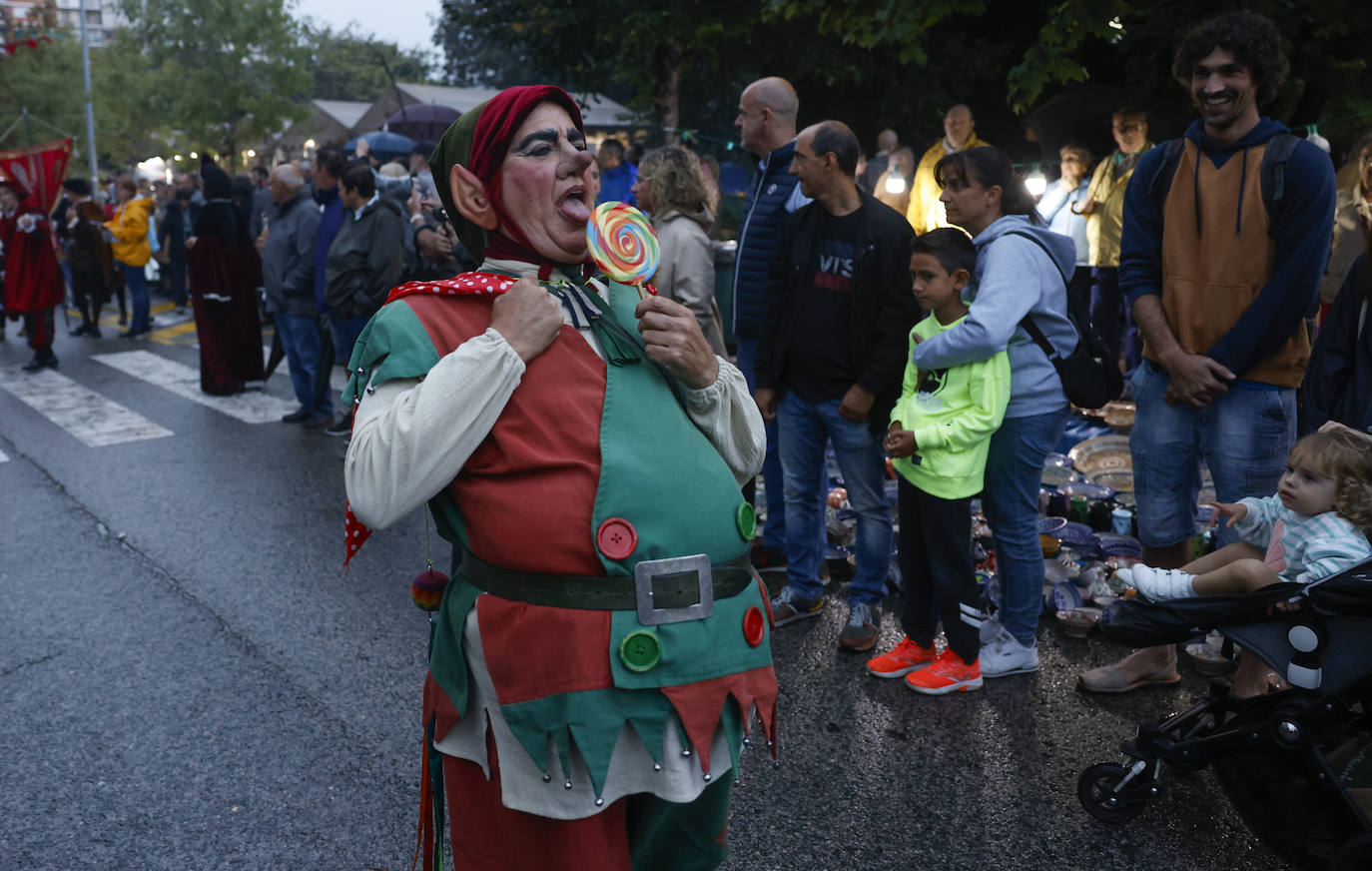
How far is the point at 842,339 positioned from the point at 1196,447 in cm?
136

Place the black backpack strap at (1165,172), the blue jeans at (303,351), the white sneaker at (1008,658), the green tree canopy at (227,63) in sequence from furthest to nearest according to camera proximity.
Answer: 1. the green tree canopy at (227,63)
2. the blue jeans at (303,351)
3. the white sneaker at (1008,658)
4. the black backpack strap at (1165,172)

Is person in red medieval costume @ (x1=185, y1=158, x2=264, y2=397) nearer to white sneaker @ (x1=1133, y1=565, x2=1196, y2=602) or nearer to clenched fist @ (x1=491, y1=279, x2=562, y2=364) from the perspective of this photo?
white sneaker @ (x1=1133, y1=565, x2=1196, y2=602)

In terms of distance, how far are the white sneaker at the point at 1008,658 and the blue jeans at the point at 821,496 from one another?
0.56 meters

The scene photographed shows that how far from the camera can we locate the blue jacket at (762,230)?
493cm

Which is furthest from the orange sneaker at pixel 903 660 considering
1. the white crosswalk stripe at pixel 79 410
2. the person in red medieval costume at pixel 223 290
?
the person in red medieval costume at pixel 223 290

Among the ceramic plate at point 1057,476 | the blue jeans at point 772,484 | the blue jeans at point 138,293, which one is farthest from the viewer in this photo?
the blue jeans at point 138,293

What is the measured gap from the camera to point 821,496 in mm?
4844

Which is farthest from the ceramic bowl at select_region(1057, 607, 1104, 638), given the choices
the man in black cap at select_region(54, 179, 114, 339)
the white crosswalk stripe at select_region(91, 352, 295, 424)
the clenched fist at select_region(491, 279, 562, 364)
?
the man in black cap at select_region(54, 179, 114, 339)

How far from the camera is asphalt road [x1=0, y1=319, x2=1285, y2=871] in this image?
10.4ft

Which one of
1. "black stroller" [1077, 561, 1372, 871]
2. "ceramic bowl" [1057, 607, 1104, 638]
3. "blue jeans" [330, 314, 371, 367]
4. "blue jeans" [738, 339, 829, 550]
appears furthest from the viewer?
"blue jeans" [330, 314, 371, 367]

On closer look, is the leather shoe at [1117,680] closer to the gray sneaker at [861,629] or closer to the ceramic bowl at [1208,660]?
the ceramic bowl at [1208,660]

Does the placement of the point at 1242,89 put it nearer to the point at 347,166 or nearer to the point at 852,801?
the point at 852,801

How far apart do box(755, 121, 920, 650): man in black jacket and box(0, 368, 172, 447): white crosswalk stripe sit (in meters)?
5.83

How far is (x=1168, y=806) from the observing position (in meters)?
3.33
